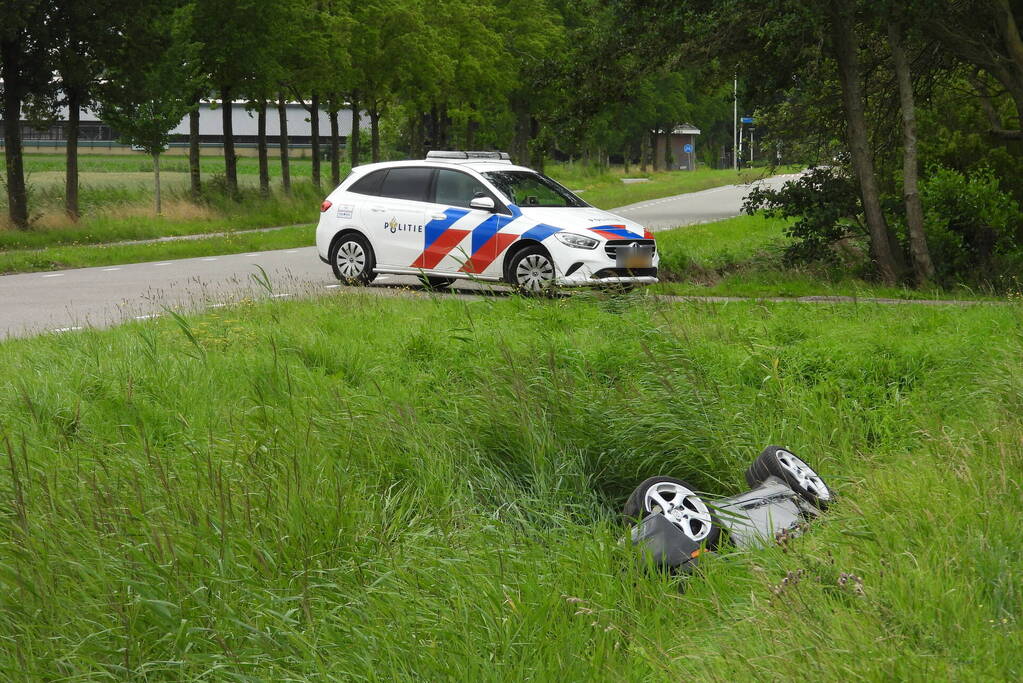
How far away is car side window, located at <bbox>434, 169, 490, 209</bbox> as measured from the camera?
15602mm

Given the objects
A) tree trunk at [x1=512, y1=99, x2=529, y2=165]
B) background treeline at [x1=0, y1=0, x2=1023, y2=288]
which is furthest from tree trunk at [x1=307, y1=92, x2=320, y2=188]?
tree trunk at [x1=512, y1=99, x2=529, y2=165]

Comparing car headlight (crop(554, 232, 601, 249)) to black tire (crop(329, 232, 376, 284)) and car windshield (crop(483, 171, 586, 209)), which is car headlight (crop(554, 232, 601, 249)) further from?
black tire (crop(329, 232, 376, 284))

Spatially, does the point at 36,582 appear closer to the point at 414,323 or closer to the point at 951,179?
the point at 414,323

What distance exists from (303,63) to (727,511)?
3153cm

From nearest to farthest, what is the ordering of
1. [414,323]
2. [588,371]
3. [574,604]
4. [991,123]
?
[574,604], [588,371], [414,323], [991,123]

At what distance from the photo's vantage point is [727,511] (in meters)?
5.20

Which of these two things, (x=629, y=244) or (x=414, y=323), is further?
(x=629, y=244)

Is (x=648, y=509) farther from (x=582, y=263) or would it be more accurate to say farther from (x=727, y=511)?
(x=582, y=263)

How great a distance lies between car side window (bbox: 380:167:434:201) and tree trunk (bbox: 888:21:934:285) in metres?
5.85

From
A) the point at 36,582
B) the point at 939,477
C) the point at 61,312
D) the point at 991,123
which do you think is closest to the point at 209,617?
the point at 36,582

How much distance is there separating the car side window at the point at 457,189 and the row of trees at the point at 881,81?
3199mm

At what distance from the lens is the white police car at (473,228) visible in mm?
14812

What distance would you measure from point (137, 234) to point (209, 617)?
960 inches

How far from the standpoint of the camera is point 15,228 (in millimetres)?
26328
